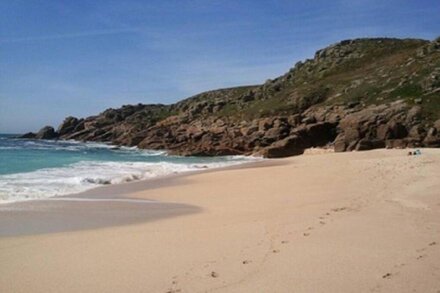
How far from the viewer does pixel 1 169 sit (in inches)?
1028

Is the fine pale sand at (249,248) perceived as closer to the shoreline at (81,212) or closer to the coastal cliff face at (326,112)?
the shoreline at (81,212)

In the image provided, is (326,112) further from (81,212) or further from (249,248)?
(249,248)

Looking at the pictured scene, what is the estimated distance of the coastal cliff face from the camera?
4044cm

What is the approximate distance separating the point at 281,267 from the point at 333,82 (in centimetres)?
6450

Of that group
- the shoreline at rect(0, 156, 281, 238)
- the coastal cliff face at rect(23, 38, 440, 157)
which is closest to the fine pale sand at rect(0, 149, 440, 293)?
the shoreline at rect(0, 156, 281, 238)

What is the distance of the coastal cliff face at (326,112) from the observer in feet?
133

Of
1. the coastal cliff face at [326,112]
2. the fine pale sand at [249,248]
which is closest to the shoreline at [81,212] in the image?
the fine pale sand at [249,248]

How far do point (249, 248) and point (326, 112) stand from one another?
45.6 m

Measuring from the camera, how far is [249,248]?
24.6ft

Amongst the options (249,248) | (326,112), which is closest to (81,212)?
(249,248)

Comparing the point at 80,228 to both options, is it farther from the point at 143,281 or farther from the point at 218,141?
the point at 218,141

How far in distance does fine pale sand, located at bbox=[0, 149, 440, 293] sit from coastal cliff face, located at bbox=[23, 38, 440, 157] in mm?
27809

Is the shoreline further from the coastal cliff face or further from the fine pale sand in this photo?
the coastal cliff face

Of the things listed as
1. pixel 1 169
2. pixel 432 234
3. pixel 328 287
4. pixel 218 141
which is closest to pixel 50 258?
pixel 328 287
